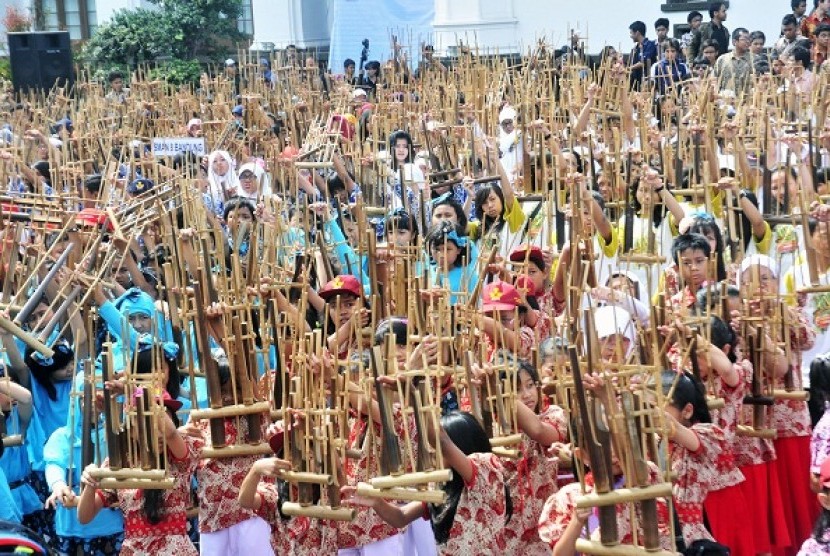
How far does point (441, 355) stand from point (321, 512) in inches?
26.9

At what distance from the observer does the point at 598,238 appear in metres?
7.02

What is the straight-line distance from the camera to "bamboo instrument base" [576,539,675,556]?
374 cm

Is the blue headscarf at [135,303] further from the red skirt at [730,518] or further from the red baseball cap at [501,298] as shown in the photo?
the red skirt at [730,518]

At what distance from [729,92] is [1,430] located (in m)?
6.05

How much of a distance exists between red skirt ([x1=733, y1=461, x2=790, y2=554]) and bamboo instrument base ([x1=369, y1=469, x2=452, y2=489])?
5.44ft

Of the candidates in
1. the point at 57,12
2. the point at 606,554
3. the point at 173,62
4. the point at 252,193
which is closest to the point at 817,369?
the point at 606,554

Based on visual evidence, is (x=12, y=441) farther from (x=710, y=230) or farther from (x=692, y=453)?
(x=710, y=230)

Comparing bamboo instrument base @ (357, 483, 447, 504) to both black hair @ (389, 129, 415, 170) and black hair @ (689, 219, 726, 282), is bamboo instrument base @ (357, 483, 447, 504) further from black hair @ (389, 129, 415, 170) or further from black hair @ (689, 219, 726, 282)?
black hair @ (389, 129, 415, 170)

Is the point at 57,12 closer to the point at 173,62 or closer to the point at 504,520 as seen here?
the point at 173,62

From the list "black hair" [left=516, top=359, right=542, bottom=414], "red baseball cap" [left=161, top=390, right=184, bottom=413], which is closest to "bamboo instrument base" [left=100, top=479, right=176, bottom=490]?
"red baseball cap" [left=161, top=390, right=184, bottom=413]

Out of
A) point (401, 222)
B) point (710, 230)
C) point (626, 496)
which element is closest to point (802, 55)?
point (401, 222)

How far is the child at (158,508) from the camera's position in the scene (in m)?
4.78

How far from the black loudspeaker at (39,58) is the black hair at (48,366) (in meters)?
A: 9.49

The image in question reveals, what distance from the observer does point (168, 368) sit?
17.2 feet
